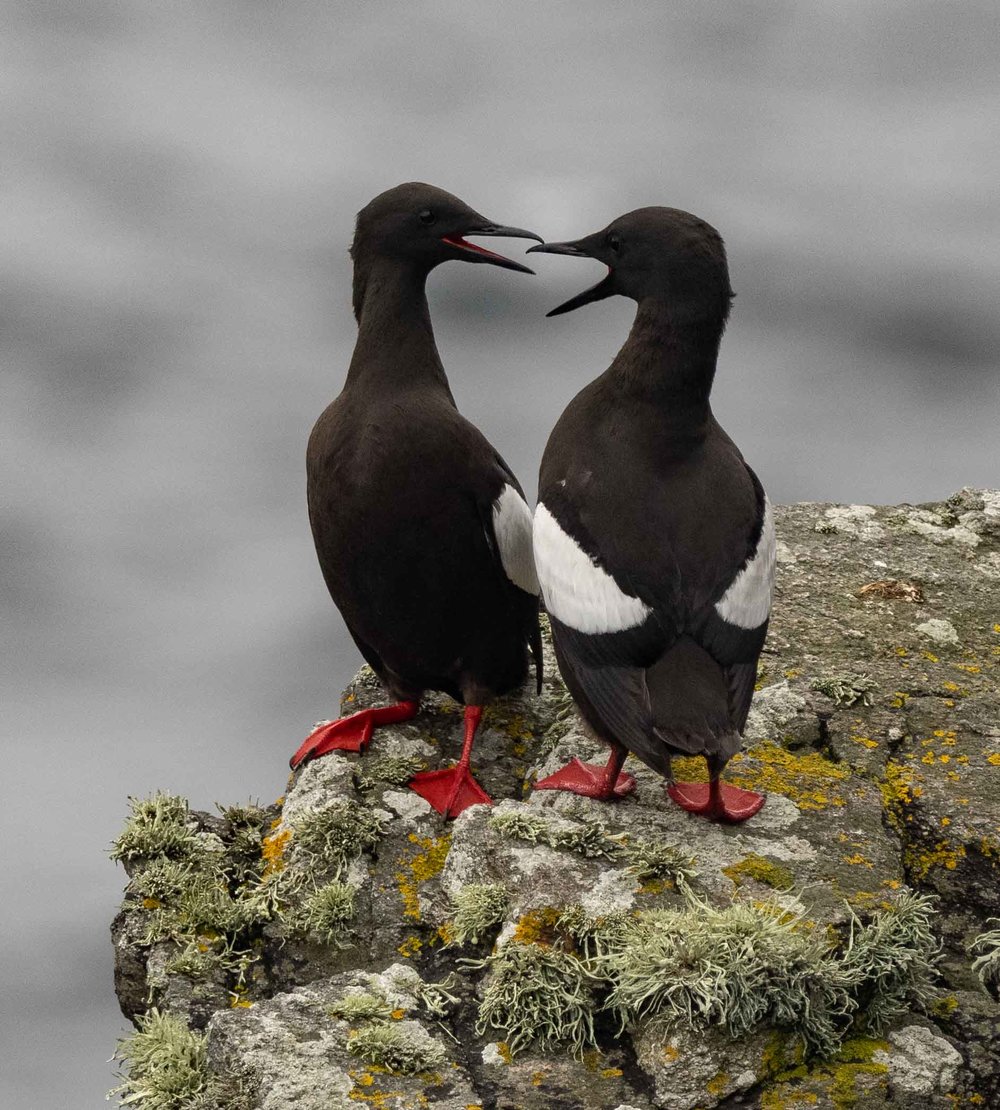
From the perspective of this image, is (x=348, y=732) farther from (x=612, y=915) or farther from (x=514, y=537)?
(x=612, y=915)

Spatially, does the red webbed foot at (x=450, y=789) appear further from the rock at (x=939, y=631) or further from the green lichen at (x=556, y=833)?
the rock at (x=939, y=631)

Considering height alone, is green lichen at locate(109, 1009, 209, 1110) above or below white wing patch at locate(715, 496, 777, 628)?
below

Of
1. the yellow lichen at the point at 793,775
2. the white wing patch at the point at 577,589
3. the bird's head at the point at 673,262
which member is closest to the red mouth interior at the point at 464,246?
the bird's head at the point at 673,262

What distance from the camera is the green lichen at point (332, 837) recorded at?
16.1 ft

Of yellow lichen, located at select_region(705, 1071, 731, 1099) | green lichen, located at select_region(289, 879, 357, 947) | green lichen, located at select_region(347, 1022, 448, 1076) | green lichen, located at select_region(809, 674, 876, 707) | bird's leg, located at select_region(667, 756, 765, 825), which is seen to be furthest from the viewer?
green lichen, located at select_region(809, 674, 876, 707)

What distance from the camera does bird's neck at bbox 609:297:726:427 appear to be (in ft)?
17.3

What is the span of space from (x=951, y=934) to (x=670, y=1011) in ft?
3.56

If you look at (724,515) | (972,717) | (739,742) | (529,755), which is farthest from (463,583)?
(972,717)

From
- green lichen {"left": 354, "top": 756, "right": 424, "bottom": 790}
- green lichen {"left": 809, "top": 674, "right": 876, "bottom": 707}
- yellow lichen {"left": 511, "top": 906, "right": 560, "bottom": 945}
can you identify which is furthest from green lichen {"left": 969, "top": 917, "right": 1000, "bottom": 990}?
green lichen {"left": 354, "top": 756, "right": 424, "bottom": 790}

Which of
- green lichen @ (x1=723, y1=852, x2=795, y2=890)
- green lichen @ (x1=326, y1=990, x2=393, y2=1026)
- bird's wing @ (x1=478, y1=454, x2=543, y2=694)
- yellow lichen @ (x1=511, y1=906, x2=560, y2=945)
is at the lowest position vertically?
green lichen @ (x1=326, y1=990, x2=393, y2=1026)

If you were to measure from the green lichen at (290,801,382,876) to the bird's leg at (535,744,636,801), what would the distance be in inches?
23.9

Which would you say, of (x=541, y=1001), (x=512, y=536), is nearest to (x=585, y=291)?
(x=512, y=536)

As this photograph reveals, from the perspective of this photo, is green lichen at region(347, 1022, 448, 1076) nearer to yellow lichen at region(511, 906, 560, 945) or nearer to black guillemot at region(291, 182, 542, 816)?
yellow lichen at region(511, 906, 560, 945)

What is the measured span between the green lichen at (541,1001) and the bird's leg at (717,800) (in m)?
0.85
